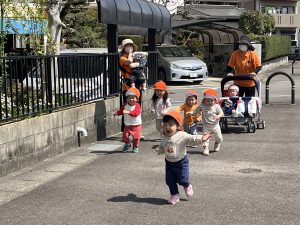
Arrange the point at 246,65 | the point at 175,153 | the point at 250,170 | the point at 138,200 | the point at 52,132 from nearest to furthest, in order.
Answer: the point at 175,153, the point at 138,200, the point at 250,170, the point at 52,132, the point at 246,65

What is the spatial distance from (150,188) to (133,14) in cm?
582

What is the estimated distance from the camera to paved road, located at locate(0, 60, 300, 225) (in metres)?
5.12

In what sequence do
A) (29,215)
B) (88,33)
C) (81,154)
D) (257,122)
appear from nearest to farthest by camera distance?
(29,215) → (81,154) → (257,122) → (88,33)

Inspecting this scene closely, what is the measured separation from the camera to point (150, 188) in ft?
20.3

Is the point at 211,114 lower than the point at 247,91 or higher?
lower

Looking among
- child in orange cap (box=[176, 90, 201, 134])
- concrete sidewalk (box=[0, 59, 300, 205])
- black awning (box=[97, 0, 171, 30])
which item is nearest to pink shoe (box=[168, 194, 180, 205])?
concrete sidewalk (box=[0, 59, 300, 205])

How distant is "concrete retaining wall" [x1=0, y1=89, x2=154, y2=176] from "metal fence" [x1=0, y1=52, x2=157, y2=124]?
16 cm

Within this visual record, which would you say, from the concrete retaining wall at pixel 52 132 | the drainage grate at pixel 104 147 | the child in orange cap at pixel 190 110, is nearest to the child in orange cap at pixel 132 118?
the drainage grate at pixel 104 147

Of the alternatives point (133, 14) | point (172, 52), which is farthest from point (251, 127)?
point (172, 52)

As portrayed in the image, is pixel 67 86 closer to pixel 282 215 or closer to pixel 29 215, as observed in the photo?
pixel 29 215

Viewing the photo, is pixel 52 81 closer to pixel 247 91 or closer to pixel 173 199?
pixel 173 199

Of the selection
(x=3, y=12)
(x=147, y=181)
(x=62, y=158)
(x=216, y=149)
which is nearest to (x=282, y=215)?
(x=147, y=181)

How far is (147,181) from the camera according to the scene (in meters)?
6.52

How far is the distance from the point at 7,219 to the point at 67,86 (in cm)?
385
